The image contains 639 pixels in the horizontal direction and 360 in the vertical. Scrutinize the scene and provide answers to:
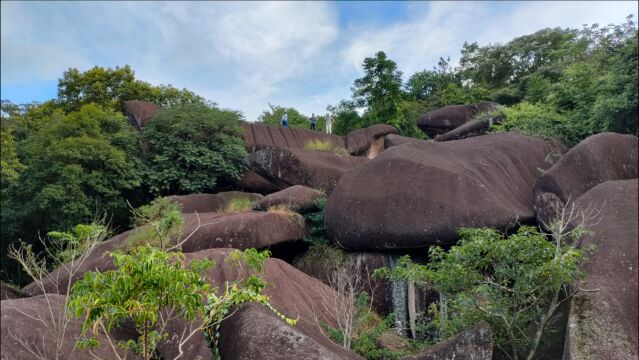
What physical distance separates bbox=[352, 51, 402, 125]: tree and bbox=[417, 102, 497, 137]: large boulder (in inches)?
124

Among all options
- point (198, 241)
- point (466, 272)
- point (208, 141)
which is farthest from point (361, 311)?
point (208, 141)

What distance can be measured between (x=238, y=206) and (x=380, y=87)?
433 inches

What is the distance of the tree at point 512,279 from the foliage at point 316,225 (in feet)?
17.8

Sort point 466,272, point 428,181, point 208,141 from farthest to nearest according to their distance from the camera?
1. point 208,141
2. point 428,181
3. point 466,272

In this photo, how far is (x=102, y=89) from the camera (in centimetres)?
2044

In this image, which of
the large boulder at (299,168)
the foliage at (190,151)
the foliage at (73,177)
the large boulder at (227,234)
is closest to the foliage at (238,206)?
the large boulder at (227,234)

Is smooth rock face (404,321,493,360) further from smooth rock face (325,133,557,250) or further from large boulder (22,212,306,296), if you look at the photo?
large boulder (22,212,306,296)

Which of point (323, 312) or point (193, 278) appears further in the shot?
point (323, 312)

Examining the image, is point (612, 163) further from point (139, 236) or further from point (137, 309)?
point (139, 236)

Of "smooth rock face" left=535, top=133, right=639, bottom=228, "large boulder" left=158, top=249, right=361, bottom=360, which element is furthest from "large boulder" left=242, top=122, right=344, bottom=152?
"smooth rock face" left=535, top=133, right=639, bottom=228

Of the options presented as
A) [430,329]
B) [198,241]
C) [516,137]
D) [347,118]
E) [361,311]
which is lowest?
[430,329]

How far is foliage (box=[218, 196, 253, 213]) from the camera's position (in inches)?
483

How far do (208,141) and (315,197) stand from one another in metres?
5.46

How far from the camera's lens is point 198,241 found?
10258 millimetres
